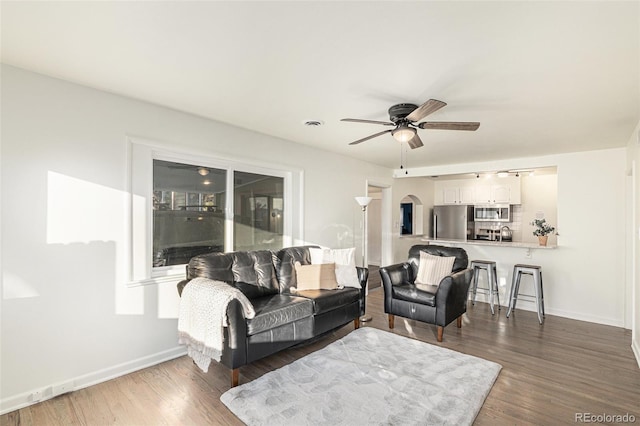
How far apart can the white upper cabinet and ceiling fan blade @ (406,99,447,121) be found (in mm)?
5301

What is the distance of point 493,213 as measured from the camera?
23.1 ft

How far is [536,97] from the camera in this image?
268 centimetres

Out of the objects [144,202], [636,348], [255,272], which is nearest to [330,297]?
[255,272]

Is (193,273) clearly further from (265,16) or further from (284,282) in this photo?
(265,16)

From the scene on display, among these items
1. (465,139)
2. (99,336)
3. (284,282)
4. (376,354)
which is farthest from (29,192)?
(465,139)

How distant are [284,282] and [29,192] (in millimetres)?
2414

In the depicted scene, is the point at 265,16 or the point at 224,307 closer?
the point at 265,16

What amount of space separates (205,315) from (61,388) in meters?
1.22

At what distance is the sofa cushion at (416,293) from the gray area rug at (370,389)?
1.82ft

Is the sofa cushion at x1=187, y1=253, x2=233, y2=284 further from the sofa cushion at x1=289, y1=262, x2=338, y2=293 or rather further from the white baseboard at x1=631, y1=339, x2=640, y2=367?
the white baseboard at x1=631, y1=339, x2=640, y2=367

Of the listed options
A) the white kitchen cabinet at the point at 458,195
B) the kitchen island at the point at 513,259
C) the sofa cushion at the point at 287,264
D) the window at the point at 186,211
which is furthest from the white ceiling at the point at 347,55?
the white kitchen cabinet at the point at 458,195

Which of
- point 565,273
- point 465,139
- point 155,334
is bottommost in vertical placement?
point 155,334

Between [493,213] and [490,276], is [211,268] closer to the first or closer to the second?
[490,276]

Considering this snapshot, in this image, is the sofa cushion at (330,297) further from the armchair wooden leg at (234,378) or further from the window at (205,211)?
the window at (205,211)
